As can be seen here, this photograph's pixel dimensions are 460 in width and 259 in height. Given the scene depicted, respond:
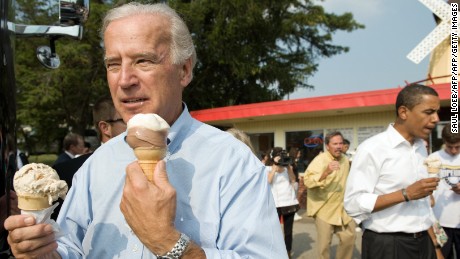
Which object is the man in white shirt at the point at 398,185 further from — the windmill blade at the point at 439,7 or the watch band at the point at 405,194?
the windmill blade at the point at 439,7

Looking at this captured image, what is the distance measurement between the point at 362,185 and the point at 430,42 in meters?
15.9

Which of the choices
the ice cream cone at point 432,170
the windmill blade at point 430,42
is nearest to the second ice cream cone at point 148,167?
the ice cream cone at point 432,170

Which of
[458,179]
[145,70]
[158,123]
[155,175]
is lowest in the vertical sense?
[458,179]

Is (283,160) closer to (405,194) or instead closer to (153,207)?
(405,194)

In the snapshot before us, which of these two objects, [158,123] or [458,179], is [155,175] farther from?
[458,179]

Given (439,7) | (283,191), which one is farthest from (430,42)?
(283,191)

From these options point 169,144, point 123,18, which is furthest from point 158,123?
point 123,18

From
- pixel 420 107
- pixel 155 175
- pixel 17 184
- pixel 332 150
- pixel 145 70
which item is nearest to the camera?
pixel 155 175

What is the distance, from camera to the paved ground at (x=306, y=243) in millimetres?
7764

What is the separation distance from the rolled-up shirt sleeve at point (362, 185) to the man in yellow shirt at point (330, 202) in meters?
3.00

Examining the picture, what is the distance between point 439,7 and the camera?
17922 mm

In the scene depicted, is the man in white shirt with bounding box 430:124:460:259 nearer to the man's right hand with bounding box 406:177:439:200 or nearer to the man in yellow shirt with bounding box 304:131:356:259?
the man in yellow shirt with bounding box 304:131:356:259

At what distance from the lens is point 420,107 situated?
3.40 meters

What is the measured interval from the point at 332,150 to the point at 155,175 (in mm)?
5677
